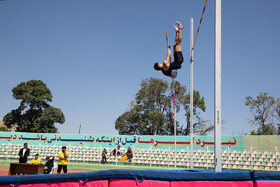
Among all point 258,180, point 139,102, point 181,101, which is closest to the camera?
point 258,180

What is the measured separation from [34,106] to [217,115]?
110 feet

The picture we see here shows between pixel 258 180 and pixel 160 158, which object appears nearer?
pixel 258 180

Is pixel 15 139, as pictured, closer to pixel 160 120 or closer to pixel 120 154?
pixel 120 154

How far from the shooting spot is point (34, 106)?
3462 cm

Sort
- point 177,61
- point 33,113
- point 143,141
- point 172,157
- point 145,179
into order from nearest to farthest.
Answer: point 145,179
point 177,61
point 172,157
point 143,141
point 33,113

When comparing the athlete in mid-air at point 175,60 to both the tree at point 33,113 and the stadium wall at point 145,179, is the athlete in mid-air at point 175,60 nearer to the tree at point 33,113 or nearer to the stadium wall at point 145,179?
the stadium wall at point 145,179

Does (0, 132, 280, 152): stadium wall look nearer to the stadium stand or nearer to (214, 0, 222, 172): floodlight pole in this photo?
the stadium stand

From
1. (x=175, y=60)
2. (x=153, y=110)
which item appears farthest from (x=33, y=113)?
(x=175, y=60)

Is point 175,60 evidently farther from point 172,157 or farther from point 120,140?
point 120,140

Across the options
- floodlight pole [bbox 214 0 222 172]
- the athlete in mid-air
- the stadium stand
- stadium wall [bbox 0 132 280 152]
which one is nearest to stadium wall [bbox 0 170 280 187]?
floodlight pole [bbox 214 0 222 172]

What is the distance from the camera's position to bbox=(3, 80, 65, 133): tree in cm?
3350

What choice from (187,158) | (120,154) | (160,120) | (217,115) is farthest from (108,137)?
(217,115)

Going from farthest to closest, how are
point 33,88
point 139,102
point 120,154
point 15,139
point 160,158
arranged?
point 33,88 < point 139,102 < point 15,139 < point 120,154 < point 160,158

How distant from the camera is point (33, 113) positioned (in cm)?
3447
